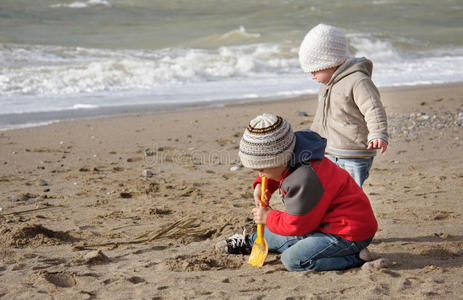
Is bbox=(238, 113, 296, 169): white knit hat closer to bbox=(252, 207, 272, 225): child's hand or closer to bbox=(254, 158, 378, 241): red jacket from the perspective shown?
bbox=(254, 158, 378, 241): red jacket

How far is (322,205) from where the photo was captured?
8.77ft

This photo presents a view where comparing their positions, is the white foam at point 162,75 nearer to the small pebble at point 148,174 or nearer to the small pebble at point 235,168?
the small pebble at point 148,174

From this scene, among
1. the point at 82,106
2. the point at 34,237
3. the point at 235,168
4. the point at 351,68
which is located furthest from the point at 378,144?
the point at 82,106

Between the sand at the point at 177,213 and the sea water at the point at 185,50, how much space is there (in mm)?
2036

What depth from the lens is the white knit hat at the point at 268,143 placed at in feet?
8.34

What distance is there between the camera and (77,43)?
766 inches

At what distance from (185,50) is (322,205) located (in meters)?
15.6

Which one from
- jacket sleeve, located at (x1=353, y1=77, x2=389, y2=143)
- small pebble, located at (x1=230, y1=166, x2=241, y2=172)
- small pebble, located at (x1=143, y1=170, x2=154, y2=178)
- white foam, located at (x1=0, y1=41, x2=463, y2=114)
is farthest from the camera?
white foam, located at (x1=0, y1=41, x2=463, y2=114)

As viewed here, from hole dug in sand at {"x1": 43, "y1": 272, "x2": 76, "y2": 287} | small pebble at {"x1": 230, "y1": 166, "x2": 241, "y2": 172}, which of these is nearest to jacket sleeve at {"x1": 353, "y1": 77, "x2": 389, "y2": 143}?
hole dug in sand at {"x1": 43, "y1": 272, "x2": 76, "y2": 287}

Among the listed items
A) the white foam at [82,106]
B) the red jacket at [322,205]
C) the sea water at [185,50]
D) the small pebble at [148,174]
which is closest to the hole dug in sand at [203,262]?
the red jacket at [322,205]

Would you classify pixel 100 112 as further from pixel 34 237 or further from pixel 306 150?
pixel 306 150

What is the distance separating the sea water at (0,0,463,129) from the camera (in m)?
10.2

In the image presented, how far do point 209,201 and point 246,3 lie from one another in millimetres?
27363

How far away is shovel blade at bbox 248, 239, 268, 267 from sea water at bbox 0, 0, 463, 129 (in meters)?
5.39
